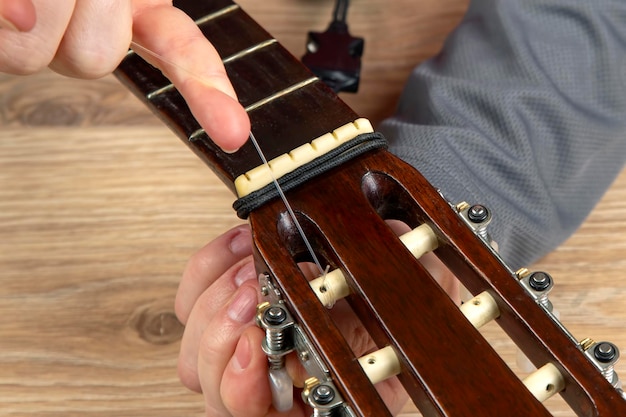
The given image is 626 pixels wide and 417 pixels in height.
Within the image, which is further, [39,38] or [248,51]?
[248,51]

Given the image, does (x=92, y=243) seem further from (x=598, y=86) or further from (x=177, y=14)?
(x=598, y=86)

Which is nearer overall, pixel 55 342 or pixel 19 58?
pixel 19 58

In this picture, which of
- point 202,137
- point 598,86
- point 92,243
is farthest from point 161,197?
point 598,86

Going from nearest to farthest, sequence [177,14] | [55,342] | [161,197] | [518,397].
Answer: [518,397], [177,14], [55,342], [161,197]

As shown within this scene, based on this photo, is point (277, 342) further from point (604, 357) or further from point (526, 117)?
point (526, 117)

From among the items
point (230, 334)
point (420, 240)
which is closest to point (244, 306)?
point (230, 334)

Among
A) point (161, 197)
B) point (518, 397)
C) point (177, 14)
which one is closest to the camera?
point (518, 397)

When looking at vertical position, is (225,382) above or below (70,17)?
below

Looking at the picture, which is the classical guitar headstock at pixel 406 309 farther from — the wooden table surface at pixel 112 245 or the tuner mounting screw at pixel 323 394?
the wooden table surface at pixel 112 245
